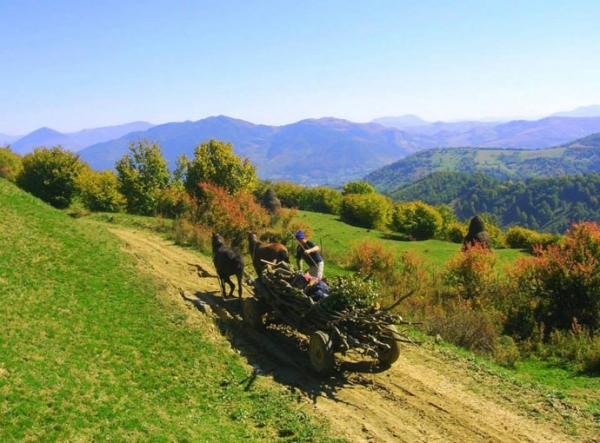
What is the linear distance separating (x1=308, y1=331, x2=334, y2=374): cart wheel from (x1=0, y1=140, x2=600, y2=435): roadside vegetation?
241 cm

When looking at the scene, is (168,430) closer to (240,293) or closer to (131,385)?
(131,385)

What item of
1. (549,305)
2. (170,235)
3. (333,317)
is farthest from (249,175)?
(333,317)

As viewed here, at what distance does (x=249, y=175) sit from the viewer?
37.1m

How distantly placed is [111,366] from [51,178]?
34.1 meters

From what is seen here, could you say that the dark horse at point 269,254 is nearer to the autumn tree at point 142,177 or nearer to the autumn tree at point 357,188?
the autumn tree at point 142,177

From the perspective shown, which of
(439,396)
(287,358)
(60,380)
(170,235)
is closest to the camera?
(60,380)

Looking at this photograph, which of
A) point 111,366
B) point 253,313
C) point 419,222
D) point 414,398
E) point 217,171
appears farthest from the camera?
point 419,222

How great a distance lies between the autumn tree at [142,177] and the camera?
3766 centimetres

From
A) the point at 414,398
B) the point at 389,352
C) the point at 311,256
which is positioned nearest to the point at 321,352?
the point at 389,352

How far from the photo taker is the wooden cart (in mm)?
10820

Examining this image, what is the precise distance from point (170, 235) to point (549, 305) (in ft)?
65.0

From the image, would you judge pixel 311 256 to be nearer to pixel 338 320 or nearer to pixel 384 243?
pixel 338 320

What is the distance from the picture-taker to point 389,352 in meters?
11.7

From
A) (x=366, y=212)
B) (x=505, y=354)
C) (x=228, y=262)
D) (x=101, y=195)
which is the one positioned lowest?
(x=366, y=212)
